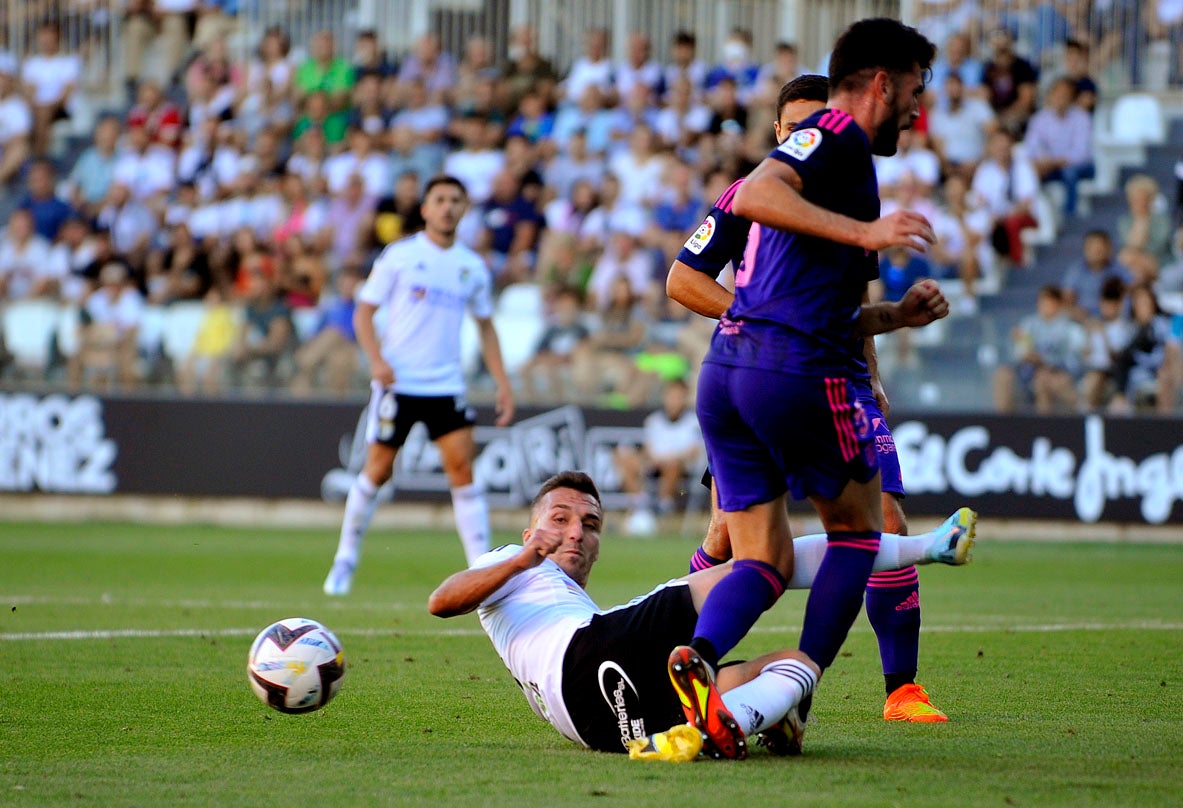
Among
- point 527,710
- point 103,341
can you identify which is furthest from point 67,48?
point 527,710

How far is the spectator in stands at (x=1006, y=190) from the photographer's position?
Result: 18.8 meters

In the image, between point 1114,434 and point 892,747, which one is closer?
point 892,747

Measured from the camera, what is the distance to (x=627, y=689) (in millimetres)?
5070

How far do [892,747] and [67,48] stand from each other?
2342 centimetres

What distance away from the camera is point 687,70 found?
846 inches

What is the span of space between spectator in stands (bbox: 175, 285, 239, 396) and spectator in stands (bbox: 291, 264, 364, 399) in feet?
2.88

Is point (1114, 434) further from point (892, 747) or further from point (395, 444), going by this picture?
point (892, 747)

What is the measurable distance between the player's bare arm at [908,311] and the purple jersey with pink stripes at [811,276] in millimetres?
134

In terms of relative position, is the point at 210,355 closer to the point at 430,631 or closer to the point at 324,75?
the point at 324,75

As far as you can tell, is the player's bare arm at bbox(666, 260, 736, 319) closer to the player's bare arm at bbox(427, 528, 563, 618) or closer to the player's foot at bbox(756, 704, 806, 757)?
the player's bare arm at bbox(427, 528, 563, 618)

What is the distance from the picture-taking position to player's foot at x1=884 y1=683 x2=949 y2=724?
235 inches

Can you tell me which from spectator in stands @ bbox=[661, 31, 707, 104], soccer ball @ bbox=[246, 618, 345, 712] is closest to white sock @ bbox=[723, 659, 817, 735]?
soccer ball @ bbox=[246, 618, 345, 712]

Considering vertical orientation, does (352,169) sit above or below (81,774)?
above

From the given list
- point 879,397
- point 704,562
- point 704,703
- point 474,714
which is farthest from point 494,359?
point 704,703
